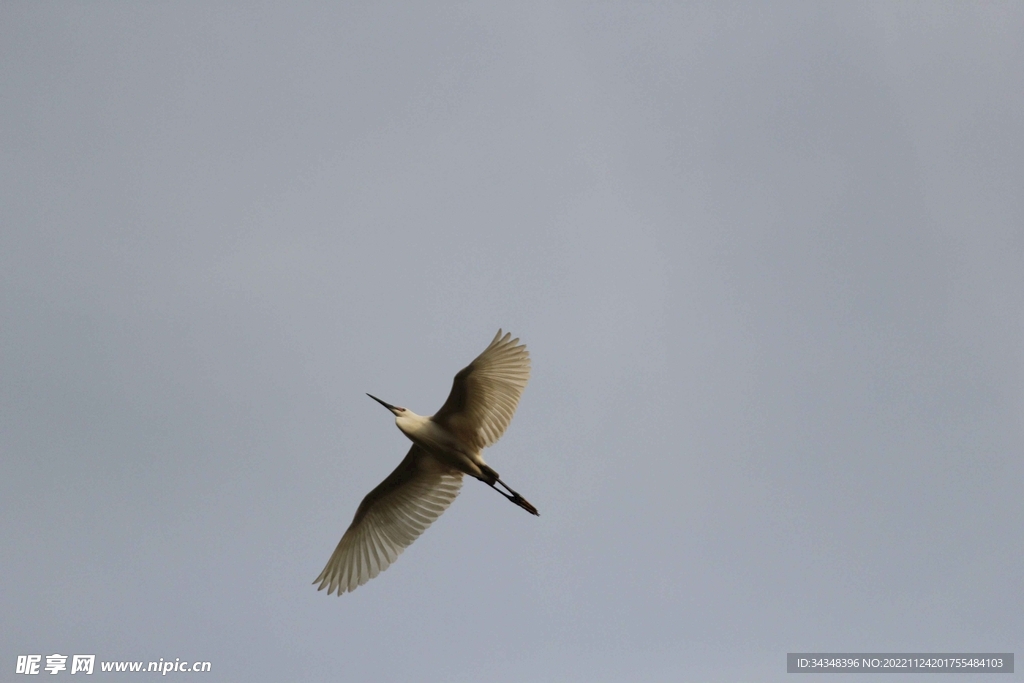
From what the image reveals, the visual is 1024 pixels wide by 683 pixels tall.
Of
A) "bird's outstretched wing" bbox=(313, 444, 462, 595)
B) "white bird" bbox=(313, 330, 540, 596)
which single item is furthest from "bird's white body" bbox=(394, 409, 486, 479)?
"bird's outstretched wing" bbox=(313, 444, 462, 595)

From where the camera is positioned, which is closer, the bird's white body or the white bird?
the white bird

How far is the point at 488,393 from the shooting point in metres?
16.0

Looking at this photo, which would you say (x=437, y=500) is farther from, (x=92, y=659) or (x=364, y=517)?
(x=92, y=659)

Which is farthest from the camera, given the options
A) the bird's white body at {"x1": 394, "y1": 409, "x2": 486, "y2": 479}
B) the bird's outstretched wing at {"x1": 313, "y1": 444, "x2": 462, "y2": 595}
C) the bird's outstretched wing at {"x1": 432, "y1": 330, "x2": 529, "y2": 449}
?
the bird's outstretched wing at {"x1": 313, "y1": 444, "x2": 462, "y2": 595}

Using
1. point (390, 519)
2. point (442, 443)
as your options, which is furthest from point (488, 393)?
point (390, 519)

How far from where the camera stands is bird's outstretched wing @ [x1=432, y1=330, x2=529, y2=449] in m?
15.8

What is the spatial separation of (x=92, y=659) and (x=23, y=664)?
72.0 inches

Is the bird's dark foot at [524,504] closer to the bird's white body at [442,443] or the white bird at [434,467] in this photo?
the white bird at [434,467]

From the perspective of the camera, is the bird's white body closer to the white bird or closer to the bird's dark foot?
the white bird

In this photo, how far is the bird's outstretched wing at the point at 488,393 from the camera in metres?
15.8

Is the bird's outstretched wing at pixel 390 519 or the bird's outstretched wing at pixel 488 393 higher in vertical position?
the bird's outstretched wing at pixel 488 393

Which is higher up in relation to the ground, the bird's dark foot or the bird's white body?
the bird's white body

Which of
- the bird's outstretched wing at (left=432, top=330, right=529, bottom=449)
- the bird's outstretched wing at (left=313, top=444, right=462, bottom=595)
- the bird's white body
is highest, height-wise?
the bird's outstretched wing at (left=432, top=330, right=529, bottom=449)

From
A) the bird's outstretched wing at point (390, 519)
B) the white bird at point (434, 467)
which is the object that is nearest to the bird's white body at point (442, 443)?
the white bird at point (434, 467)
